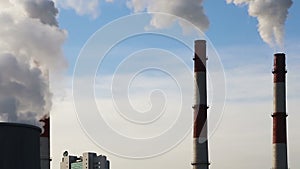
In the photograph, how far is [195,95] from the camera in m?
40.3

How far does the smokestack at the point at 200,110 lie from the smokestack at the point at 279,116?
4.40m

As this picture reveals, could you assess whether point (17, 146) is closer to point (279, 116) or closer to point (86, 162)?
point (279, 116)

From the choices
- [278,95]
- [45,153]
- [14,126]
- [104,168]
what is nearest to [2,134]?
[14,126]

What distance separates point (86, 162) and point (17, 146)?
7045cm

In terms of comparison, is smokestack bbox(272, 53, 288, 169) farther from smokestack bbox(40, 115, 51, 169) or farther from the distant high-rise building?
the distant high-rise building

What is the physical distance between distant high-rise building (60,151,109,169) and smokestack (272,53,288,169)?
52016 mm

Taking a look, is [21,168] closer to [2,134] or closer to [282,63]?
[2,134]

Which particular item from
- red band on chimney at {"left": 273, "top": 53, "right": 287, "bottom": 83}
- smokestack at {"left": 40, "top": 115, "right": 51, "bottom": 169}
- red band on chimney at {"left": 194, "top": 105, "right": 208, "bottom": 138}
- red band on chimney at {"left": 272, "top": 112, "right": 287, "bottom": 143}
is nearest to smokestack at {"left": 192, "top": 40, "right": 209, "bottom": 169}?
red band on chimney at {"left": 194, "top": 105, "right": 208, "bottom": 138}

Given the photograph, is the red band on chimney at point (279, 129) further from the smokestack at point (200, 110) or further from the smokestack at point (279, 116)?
the smokestack at point (200, 110)

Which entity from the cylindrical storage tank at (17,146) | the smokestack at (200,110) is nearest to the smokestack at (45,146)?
the smokestack at (200,110)

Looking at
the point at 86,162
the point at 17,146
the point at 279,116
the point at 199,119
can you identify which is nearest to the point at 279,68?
the point at 279,116

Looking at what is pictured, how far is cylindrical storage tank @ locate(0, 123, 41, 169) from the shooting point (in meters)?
19.6

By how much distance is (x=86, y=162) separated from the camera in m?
89.6

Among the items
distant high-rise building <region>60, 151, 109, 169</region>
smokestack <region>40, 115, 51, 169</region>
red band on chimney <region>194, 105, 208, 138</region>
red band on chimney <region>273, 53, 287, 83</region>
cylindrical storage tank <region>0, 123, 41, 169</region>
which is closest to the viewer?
cylindrical storage tank <region>0, 123, 41, 169</region>
